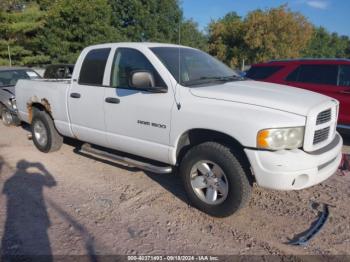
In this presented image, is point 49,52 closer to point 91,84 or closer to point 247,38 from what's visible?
point 91,84

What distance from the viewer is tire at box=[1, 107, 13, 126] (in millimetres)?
8617

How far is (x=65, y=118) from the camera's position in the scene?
17.6 feet

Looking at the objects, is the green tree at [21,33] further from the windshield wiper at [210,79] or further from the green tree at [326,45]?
the green tree at [326,45]

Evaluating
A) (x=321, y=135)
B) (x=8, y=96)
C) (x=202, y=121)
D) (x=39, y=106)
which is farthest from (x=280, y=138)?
(x=8, y=96)

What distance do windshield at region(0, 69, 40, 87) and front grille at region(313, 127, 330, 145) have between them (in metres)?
8.49

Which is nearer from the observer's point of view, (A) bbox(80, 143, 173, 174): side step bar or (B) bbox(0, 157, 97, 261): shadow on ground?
(B) bbox(0, 157, 97, 261): shadow on ground

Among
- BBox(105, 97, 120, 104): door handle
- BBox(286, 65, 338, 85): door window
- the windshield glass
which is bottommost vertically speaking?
BBox(105, 97, 120, 104): door handle

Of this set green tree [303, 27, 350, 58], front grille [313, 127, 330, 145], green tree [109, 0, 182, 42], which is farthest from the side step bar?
green tree [303, 27, 350, 58]

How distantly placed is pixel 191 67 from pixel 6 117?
6411 millimetres

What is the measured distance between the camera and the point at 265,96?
349 cm

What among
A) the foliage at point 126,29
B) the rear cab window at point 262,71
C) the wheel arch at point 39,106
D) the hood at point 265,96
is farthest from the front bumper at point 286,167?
the foliage at point 126,29

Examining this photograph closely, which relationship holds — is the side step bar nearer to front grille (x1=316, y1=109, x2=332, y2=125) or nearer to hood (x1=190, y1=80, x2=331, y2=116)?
hood (x1=190, y1=80, x2=331, y2=116)

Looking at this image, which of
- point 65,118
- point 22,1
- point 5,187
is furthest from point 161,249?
point 22,1

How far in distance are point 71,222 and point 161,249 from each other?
1124 millimetres
